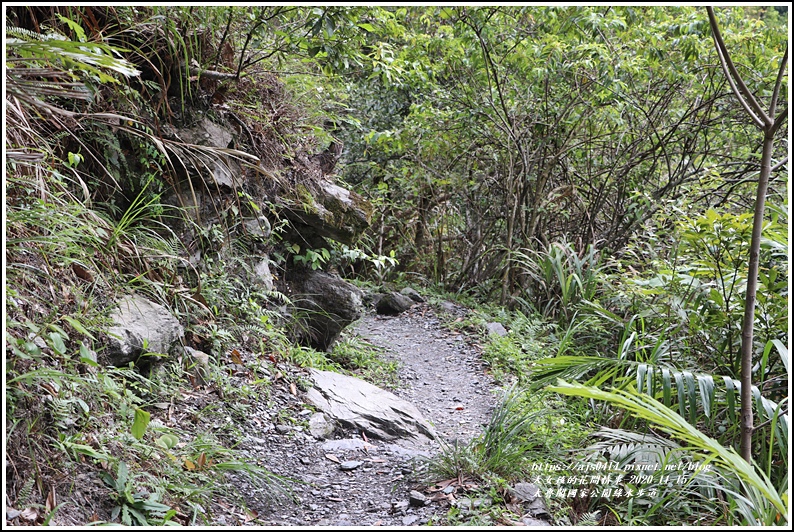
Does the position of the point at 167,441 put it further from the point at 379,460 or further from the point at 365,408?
the point at 365,408

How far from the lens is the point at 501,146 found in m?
6.59

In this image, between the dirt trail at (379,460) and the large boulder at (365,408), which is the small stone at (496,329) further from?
the large boulder at (365,408)

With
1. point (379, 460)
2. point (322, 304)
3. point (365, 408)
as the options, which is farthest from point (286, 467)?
point (322, 304)

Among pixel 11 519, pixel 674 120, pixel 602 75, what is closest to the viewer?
pixel 11 519

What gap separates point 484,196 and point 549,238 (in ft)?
3.23

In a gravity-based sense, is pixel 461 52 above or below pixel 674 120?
below

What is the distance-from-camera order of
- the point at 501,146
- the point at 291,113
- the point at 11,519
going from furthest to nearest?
the point at 501,146 → the point at 291,113 → the point at 11,519

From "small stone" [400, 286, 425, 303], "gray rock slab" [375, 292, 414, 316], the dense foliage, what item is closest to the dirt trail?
the dense foliage

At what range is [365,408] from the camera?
3426 mm

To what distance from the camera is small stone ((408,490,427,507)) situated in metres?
2.31

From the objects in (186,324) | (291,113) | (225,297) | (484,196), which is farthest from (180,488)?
(484,196)

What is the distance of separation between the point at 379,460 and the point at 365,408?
25.6 inches

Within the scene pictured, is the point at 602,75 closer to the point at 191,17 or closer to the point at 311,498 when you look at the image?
the point at 191,17

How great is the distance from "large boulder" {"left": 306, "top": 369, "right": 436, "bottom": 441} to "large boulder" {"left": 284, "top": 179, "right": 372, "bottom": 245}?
1.16 metres
